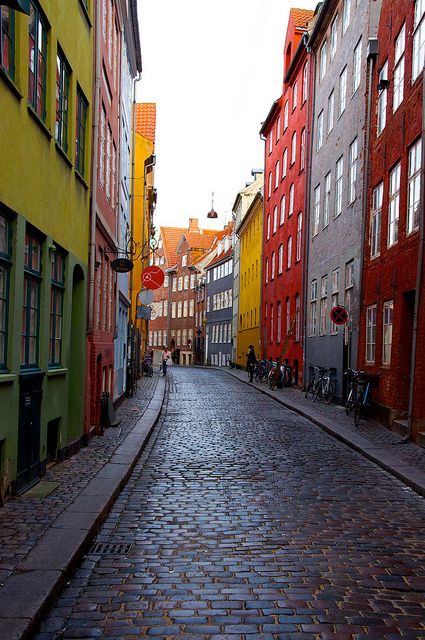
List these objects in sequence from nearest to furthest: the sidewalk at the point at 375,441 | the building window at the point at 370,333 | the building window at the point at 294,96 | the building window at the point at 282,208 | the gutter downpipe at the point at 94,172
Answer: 1. the sidewalk at the point at 375,441
2. the gutter downpipe at the point at 94,172
3. the building window at the point at 370,333
4. the building window at the point at 294,96
5. the building window at the point at 282,208

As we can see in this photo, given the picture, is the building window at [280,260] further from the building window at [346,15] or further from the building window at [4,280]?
the building window at [4,280]

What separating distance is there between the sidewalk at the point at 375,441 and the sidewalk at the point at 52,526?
3601mm

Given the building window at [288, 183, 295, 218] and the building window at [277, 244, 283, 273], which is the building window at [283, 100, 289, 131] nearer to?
the building window at [288, 183, 295, 218]

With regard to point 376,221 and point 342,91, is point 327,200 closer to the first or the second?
point 342,91

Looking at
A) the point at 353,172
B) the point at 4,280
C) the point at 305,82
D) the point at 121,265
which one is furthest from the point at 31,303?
the point at 305,82

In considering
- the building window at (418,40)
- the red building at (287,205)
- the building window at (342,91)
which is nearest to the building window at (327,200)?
the building window at (342,91)

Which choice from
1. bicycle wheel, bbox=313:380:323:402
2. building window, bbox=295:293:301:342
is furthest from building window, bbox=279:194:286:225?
bicycle wheel, bbox=313:380:323:402

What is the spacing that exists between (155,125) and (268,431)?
3130cm

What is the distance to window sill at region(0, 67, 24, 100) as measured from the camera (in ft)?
22.5

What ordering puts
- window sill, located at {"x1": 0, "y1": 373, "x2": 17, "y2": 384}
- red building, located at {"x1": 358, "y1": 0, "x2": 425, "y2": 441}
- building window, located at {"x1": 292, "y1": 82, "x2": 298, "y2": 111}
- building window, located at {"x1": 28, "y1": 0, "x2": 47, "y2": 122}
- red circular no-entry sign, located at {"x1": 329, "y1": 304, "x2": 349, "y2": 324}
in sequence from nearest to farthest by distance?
window sill, located at {"x1": 0, "y1": 373, "x2": 17, "y2": 384}, building window, located at {"x1": 28, "y1": 0, "x2": 47, "y2": 122}, red building, located at {"x1": 358, "y1": 0, "x2": 425, "y2": 441}, red circular no-entry sign, located at {"x1": 329, "y1": 304, "x2": 349, "y2": 324}, building window, located at {"x1": 292, "y1": 82, "x2": 298, "y2": 111}

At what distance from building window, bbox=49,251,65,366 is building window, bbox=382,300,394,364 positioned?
315 inches

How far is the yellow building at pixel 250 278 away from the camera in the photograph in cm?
4700

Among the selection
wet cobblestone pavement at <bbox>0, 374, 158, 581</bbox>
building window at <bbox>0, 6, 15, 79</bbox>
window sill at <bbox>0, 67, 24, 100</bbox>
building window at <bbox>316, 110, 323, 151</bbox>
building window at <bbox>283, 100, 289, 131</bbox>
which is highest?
building window at <bbox>283, 100, 289, 131</bbox>

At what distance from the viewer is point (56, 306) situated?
34.6 ft
